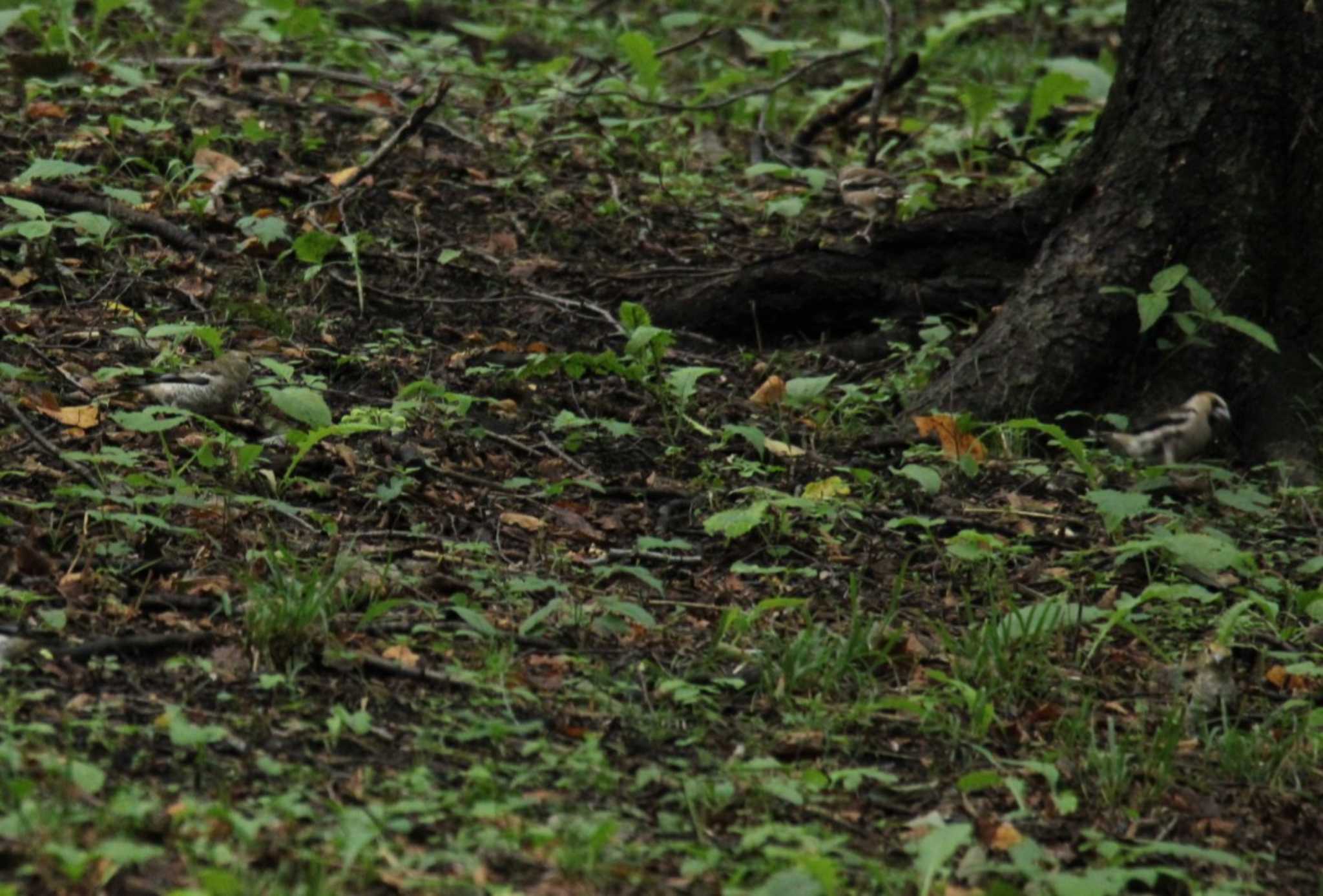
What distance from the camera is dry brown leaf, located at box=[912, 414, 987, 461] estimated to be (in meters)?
5.19

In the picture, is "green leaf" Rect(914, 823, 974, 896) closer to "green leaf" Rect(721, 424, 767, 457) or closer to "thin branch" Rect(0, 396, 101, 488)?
"green leaf" Rect(721, 424, 767, 457)

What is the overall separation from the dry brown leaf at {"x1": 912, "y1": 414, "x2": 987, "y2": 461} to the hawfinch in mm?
2171

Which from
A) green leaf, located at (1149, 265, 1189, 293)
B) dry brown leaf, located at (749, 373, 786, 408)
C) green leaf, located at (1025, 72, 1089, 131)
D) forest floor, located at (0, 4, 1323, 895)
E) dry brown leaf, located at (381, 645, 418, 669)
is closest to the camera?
forest floor, located at (0, 4, 1323, 895)

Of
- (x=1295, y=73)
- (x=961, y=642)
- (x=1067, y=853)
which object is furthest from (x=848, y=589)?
(x=1295, y=73)

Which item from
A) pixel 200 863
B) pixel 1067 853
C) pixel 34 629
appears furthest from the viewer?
pixel 34 629

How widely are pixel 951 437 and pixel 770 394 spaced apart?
2.48ft

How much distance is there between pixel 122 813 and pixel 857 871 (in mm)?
1322

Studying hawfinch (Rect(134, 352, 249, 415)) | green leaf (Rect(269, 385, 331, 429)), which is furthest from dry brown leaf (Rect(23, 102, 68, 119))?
green leaf (Rect(269, 385, 331, 429))

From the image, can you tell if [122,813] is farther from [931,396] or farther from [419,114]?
[419,114]

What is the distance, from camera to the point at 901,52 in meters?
10.0

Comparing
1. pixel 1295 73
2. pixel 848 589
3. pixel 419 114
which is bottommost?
pixel 848 589

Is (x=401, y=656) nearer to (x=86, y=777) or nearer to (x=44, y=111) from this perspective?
(x=86, y=777)

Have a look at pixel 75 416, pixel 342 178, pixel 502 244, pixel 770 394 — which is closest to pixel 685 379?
pixel 770 394

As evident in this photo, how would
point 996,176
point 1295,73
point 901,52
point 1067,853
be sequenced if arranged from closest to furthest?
1. point 1067,853
2. point 1295,73
3. point 996,176
4. point 901,52
